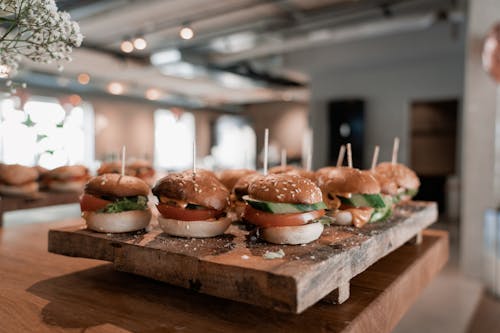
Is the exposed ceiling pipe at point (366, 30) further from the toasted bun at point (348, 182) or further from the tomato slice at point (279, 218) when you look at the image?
the tomato slice at point (279, 218)

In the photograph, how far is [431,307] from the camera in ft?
12.1

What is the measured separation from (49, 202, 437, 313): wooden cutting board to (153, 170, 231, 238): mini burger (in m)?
0.04

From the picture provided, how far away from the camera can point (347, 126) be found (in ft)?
26.9

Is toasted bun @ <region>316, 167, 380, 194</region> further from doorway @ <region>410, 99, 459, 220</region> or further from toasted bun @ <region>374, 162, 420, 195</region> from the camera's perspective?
doorway @ <region>410, 99, 459, 220</region>

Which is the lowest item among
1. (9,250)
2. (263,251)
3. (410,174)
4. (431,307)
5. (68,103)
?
(431,307)

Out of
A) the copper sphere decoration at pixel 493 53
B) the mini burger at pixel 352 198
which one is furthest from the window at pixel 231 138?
the mini burger at pixel 352 198

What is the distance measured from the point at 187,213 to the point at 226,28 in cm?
466

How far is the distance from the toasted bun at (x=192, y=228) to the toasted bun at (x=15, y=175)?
4.80 ft

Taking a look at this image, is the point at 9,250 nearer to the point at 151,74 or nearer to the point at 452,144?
the point at 151,74

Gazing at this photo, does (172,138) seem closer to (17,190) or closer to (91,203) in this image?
(17,190)

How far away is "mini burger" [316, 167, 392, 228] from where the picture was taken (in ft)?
5.10

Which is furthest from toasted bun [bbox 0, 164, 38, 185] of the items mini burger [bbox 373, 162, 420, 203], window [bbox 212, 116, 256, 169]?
window [bbox 212, 116, 256, 169]

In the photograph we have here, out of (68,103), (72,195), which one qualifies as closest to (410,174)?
(72,195)

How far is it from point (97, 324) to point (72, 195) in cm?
176
